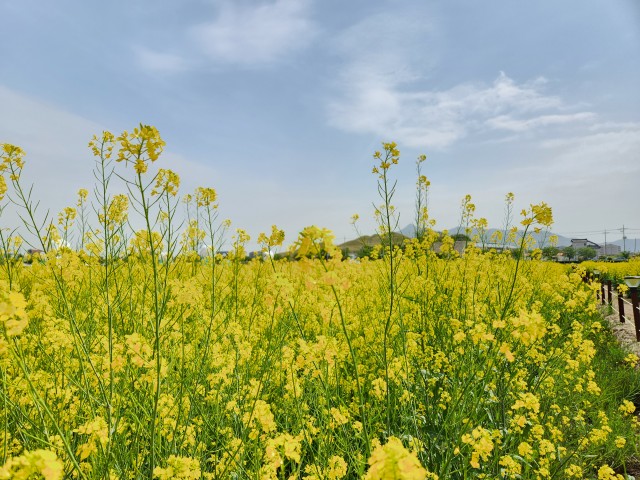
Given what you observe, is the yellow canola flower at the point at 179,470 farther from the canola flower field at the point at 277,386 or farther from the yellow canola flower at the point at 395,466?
A: the yellow canola flower at the point at 395,466

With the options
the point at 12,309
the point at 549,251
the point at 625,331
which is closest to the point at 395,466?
the point at 12,309

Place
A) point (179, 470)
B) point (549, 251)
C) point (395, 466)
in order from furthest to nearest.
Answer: point (549, 251)
point (179, 470)
point (395, 466)

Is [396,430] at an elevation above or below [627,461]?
above

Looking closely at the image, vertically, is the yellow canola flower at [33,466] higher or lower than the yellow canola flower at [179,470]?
higher

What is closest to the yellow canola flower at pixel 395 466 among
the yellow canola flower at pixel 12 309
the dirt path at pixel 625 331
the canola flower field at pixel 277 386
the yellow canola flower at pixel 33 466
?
the canola flower field at pixel 277 386

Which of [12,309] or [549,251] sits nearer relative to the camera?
[12,309]

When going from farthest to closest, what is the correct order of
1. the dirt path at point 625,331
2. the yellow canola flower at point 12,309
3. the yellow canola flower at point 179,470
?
1. the dirt path at point 625,331
2. the yellow canola flower at point 179,470
3. the yellow canola flower at point 12,309

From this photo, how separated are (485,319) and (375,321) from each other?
4.04 ft

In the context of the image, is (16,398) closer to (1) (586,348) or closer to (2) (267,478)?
(2) (267,478)

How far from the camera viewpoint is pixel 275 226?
2.44 m

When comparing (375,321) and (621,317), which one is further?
(621,317)

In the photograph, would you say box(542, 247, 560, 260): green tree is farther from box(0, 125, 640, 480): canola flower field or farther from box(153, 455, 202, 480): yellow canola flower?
box(153, 455, 202, 480): yellow canola flower

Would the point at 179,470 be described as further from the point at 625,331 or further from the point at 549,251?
the point at 549,251

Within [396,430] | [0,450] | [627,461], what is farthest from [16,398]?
[627,461]
